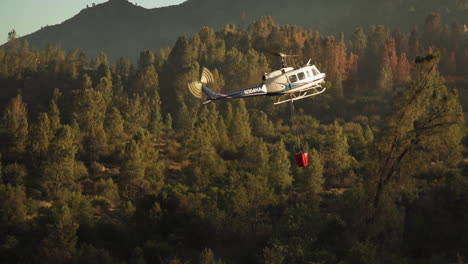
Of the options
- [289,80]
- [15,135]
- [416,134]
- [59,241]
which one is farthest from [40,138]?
[416,134]

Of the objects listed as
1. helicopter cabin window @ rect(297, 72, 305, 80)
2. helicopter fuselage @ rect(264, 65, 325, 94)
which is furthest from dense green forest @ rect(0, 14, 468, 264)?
helicopter cabin window @ rect(297, 72, 305, 80)

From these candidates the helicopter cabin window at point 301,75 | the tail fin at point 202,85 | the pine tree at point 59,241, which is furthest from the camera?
the pine tree at point 59,241

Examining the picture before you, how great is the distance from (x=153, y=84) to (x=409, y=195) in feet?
297

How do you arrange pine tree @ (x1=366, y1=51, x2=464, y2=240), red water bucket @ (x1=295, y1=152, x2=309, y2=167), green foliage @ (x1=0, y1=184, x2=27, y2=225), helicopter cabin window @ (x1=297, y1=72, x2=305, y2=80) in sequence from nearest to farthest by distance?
pine tree @ (x1=366, y1=51, x2=464, y2=240) → red water bucket @ (x1=295, y1=152, x2=309, y2=167) → helicopter cabin window @ (x1=297, y1=72, x2=305, y2=80) → green foliage @ (x1=0, y1=184, x2=27, y2=225)

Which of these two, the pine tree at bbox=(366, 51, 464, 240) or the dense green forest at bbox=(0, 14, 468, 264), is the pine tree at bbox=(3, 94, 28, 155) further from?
the pine tree at bbox=(366, 51, 464, 240)

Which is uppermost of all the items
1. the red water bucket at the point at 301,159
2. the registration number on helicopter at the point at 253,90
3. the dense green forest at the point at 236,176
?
the registration number on helicopter at the point at 253,90

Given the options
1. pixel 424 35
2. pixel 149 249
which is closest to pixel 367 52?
pixel 424 35

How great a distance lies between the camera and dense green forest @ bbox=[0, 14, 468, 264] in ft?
119

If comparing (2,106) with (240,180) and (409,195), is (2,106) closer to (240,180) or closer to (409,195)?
(240,180)

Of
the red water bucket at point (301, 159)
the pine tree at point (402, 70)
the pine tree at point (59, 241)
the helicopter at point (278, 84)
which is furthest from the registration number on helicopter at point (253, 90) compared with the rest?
the pine tree at point (402, 70)

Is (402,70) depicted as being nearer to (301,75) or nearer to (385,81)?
(385,81)

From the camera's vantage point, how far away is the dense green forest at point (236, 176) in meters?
36.3

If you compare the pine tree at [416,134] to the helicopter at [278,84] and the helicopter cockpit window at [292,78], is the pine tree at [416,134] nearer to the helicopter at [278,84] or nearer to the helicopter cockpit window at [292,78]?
the helicopter at [278,84]

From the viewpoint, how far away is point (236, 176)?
6969 cm
